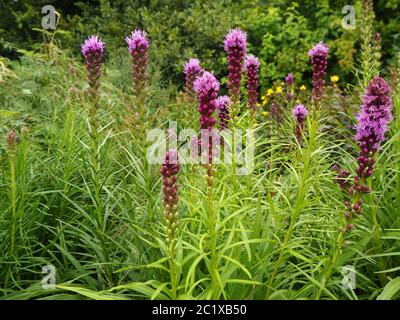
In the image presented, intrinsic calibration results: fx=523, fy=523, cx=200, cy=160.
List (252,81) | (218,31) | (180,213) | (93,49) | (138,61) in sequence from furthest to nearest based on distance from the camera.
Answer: (218,31) → (252,81) → (180,213) → (93,49) → (138,61)

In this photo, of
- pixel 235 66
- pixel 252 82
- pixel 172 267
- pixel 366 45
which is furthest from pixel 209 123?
pixel 366 45

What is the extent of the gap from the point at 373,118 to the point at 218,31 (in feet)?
23.5

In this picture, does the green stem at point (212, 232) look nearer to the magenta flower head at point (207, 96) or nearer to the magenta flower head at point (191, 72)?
the magenta flower head at point (207, 96)

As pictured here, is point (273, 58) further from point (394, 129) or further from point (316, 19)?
point (394, 129)

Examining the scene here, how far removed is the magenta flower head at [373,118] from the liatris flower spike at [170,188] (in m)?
0.81

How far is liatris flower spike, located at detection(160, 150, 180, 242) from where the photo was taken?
212cm

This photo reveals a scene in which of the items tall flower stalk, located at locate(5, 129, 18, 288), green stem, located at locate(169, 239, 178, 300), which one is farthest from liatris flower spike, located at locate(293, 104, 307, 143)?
tall flower stalk, located at locate(5, 129, 18, 288)

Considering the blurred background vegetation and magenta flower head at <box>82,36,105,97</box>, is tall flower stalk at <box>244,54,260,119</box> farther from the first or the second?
the blurred background vegetation

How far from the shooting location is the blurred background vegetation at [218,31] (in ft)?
29.6

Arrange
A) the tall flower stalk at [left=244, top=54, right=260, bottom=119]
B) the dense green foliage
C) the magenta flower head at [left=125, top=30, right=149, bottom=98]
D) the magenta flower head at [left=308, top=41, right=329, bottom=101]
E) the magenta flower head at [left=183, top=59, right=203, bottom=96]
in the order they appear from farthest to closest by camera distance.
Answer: the tall flower stalk at [left=244, top=54, right=260, bottom=119] < the magenta flower head at [left=183, top=59, right=203, bottom=96] < the magenta flower head at [left=308, top=41, right=329, bottom=101] < the magenta flower head at [left=125, top=30, right=149, bottom=98] < the dense green foliage

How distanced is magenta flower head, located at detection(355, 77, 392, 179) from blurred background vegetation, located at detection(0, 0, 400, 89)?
659 centimetres

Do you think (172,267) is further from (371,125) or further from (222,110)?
(222,110)

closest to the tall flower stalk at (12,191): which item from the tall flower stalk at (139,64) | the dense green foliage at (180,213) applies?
the dense green foliage at (180,213)

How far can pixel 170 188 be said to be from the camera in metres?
2.15
